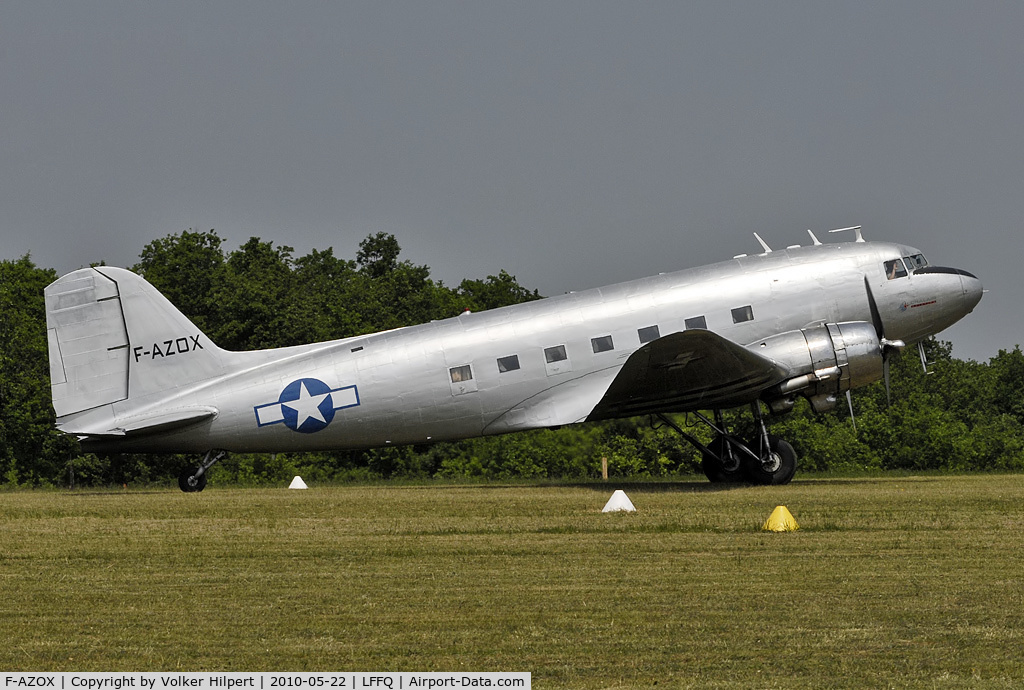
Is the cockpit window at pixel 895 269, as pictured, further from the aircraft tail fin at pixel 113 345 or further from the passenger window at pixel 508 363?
the aircraft tail fin at pixel 113 345

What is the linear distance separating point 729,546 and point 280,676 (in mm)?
7105

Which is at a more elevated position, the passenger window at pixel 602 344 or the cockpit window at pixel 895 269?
the cockpit window at pixel 895 269

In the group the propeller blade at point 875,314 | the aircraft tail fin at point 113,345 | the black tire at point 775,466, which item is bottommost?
the black tire at point 775,466

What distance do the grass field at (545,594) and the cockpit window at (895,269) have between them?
6.15 meters

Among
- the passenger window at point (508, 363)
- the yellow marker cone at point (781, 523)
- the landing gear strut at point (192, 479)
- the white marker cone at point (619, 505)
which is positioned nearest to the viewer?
the yellow marker cone at point (781, 523)

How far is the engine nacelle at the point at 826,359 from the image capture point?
70.1 ft

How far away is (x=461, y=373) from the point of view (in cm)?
2217

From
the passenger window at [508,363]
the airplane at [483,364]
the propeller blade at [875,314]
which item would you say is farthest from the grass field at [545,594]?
the propeller blade at [875,314]

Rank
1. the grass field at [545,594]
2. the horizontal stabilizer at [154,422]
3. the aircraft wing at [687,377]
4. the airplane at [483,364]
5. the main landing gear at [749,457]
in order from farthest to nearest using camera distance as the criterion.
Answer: the main landing gear at [749,457], the airplane at [483,364], the horizontal stabilizer at [154,422], the aircraft wing at [687,377], the grass field at [545,594]

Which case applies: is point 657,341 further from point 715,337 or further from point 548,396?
point 548,396

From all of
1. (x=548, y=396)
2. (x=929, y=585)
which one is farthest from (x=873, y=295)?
(x=929, y=585)

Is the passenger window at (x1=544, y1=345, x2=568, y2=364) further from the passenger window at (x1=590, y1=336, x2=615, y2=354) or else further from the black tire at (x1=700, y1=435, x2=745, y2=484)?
the black tire at (x1=700, y1=435, x2=745, y2=484)

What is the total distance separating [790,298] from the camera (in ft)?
73.5

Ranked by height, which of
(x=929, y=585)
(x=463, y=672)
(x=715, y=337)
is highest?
(x=715, y=337)
